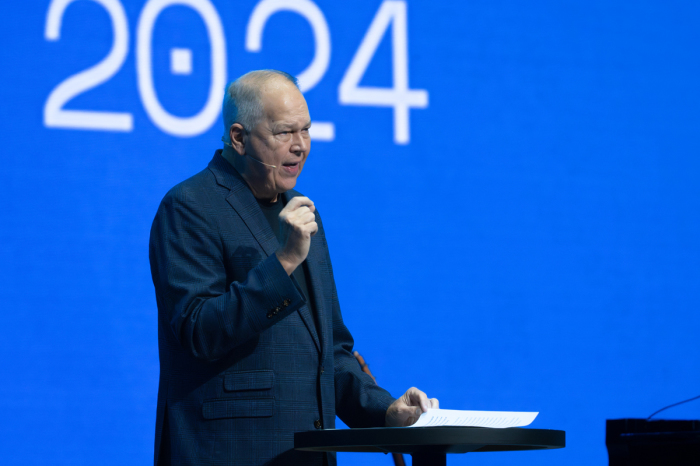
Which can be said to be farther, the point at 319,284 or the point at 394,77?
the point at 394,77

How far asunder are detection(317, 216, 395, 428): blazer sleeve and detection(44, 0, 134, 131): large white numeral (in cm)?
115

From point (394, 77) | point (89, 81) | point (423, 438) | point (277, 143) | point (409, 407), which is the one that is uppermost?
point (394, 77)

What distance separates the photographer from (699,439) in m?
2.21

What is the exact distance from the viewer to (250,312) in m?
1.52

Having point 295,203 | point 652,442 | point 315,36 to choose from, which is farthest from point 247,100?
point 652,442

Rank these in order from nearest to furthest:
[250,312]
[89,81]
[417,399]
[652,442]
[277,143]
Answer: [250,312]
[417,399]
[277,143]
[652,442]
[89,81]

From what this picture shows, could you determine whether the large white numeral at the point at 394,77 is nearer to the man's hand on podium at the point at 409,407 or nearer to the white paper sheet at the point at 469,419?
the man's hand on podium at the point at 409,407

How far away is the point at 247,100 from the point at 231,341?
1.94 ft

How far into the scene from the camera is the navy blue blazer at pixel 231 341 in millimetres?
1542

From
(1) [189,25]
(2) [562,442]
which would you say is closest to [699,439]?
(2) [562,442]

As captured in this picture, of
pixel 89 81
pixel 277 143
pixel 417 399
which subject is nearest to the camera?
pixel 417 399

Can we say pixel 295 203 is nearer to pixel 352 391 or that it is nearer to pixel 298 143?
pixel 298 143

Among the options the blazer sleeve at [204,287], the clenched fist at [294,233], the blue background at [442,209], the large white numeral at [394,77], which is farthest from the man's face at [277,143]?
the large white numeral at [394,77]

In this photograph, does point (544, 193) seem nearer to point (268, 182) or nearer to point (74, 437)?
point (268, 182)
